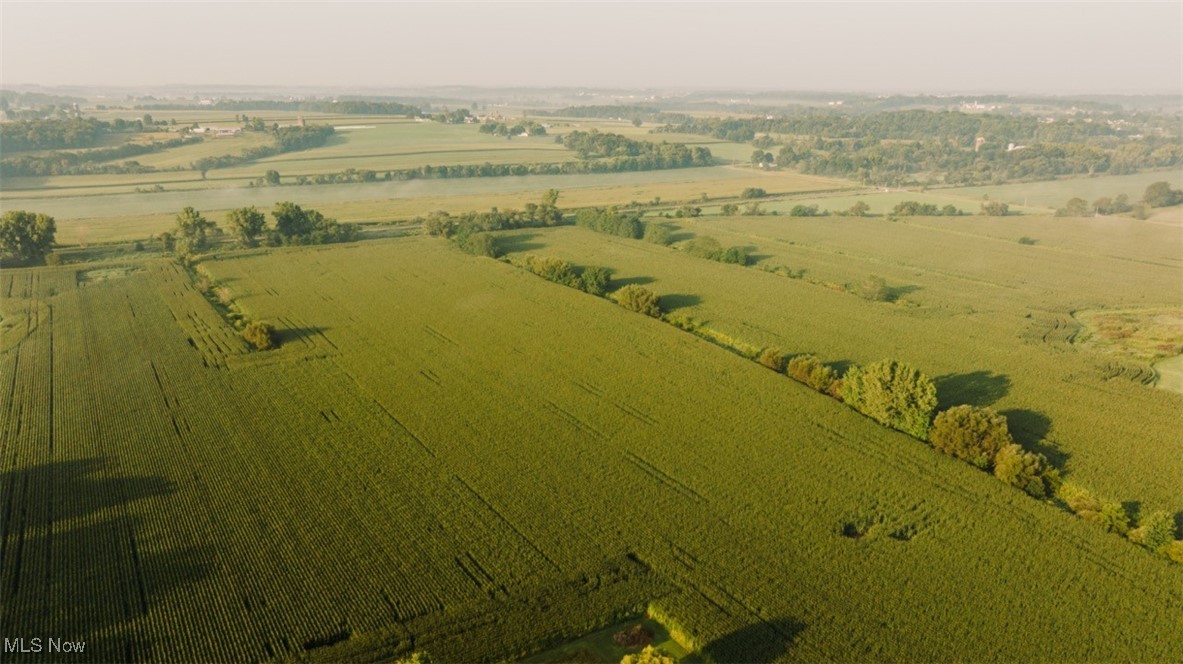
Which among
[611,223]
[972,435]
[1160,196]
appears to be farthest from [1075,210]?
[972,435]

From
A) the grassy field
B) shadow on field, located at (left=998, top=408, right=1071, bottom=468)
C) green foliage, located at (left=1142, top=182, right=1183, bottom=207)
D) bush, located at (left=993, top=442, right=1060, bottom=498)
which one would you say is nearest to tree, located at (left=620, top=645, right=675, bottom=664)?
bush, located at (left=993, top=442, right=1060, bottom=498)

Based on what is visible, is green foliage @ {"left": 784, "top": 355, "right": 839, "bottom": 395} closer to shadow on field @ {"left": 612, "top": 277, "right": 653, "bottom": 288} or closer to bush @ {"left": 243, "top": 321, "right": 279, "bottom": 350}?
shadow on field @ {"left": 612, "top": 277, "right": 653, "bottom": 288}

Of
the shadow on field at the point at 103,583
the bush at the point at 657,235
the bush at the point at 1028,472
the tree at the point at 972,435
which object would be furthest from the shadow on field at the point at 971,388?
the bush at the point at 657,235

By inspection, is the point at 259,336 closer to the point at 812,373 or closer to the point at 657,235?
the point at 812,373

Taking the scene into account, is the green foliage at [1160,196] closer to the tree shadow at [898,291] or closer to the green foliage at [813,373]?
the tree shadow at [898,291]

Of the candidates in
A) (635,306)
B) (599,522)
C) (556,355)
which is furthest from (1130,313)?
(599,522)

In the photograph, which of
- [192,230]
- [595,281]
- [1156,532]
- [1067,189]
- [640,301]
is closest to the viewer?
[1156,532]
